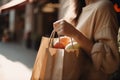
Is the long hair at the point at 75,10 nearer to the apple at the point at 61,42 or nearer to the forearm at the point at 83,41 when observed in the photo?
the apple at the point at 61,42

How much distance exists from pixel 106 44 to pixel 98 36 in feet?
0.19

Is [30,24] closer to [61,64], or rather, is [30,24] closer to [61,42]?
[61,42]

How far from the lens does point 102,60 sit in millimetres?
1356

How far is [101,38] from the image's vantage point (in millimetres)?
1365

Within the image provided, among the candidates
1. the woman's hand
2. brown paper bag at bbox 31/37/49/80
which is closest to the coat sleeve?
the woman's hand

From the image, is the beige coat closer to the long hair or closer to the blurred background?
the long hair

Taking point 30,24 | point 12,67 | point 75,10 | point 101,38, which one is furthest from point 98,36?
point 30,24

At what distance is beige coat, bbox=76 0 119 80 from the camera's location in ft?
4.42

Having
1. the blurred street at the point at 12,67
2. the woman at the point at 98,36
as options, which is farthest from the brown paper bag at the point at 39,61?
the blurred street at the point at 12,67

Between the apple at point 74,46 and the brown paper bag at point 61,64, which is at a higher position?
the apple at point 74,46

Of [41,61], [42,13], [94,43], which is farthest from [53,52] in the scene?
[42,13]

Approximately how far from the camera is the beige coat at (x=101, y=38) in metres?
1.35

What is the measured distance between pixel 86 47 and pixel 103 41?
3.5 inches

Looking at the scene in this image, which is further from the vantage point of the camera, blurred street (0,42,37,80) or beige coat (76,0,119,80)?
blurred street (0,42,37,80)
